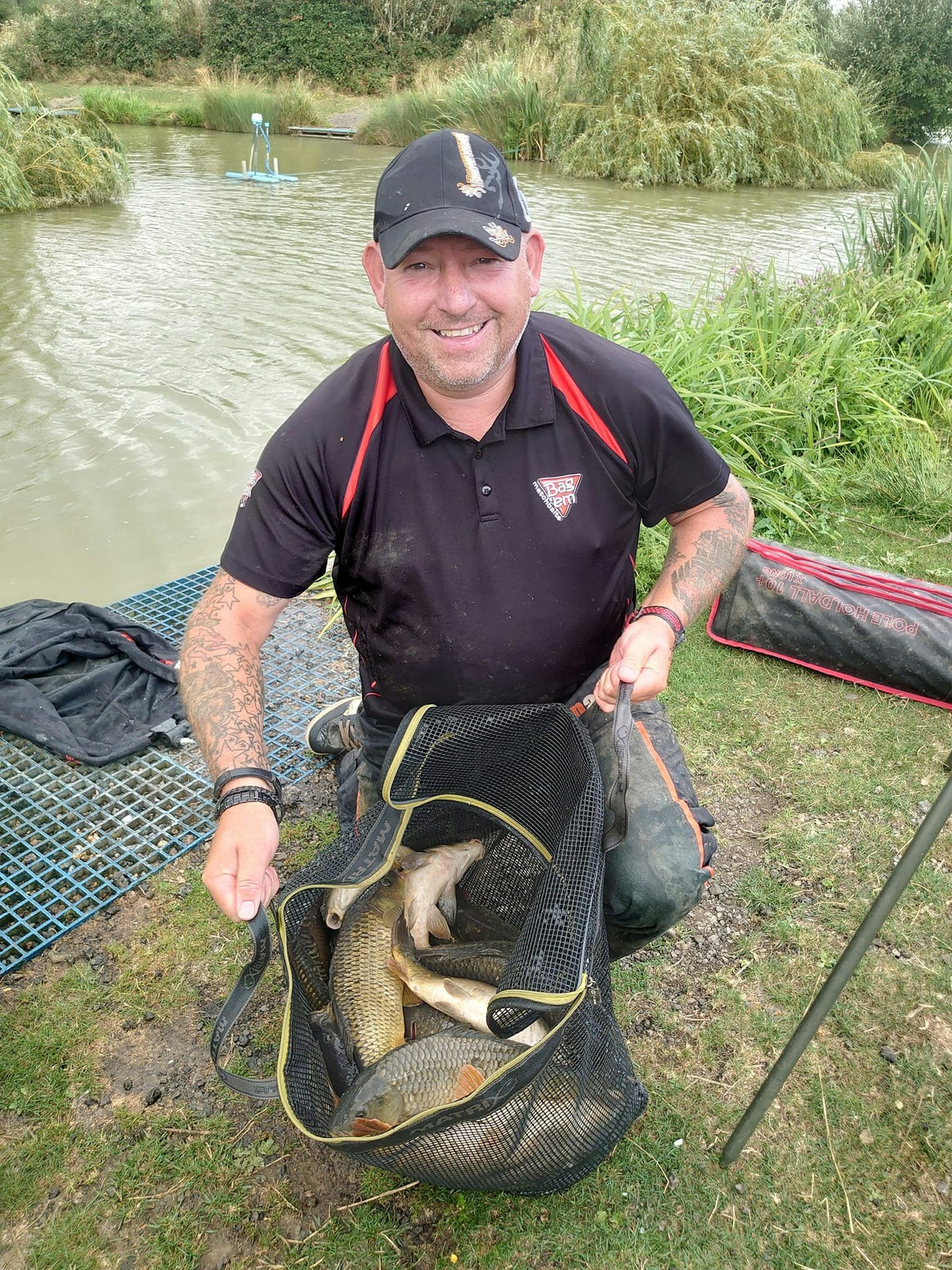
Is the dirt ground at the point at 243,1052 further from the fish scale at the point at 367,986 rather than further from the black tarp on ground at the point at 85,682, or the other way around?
the black tarp on ground at the point at 85,682

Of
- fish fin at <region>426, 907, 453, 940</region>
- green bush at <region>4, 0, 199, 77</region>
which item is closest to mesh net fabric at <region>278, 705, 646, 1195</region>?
fish fin at <region>426, 907, 453, 940</region>

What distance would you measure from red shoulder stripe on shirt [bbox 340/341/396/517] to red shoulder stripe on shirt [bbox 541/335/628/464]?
382 millimetres

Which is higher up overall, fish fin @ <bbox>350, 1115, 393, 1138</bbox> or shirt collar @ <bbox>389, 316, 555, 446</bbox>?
shirt collar @ <bbox>389, 316, 555, 446</bbox>

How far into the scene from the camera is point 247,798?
5.61 feet

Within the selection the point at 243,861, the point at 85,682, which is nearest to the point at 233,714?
the point at 243,861

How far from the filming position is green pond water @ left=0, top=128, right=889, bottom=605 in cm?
527

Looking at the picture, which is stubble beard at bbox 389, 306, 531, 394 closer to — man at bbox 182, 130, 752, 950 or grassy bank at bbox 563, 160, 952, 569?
man at bbox 182, 130, 752, 950

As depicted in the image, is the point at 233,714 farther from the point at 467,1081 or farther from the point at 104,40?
the point at 104,40

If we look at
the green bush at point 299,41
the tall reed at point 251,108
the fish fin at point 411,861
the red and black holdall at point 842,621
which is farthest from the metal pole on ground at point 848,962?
the green bush at point 299,41

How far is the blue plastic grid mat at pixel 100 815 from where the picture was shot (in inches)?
95.3

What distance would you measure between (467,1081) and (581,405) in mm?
1458

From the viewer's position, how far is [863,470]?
191 inches

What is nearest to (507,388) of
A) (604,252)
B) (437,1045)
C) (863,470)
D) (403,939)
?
(403,939)

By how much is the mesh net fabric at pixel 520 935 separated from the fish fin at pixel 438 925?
4.2 inches
